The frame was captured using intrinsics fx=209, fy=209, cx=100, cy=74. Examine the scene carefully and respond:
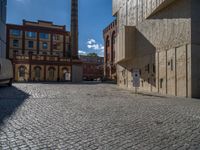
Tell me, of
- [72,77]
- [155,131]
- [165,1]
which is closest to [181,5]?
[165,1]

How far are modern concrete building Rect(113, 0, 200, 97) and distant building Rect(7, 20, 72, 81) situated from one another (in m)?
25.6

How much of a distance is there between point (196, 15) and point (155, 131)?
421 inches

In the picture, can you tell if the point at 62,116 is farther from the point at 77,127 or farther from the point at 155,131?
the point at 155,131

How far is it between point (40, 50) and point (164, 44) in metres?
49.8

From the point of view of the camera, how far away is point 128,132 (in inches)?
201

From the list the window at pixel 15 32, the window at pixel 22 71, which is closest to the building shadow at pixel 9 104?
the window at pixel 22 71

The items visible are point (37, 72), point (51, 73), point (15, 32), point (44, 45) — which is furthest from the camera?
point (44, 45)

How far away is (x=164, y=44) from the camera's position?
15.8 metres

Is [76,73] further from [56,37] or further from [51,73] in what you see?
[56,37]

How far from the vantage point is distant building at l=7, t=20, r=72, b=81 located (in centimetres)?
4341

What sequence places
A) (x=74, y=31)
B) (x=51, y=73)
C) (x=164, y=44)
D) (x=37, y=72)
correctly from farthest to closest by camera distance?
1. (x=74, y=31)
2. (x=51, y=73)
3. (x=37, y=72)
4. (x=164, y=44)

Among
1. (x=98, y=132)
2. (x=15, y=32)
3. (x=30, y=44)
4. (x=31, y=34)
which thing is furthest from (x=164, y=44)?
(x=15, y=32)

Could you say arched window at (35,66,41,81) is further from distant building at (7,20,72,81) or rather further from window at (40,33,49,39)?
window at (40,33,49,39)

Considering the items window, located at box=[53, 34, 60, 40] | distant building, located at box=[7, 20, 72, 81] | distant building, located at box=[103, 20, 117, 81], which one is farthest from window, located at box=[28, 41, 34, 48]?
distant building, located at box=[103, 20, 117, 81]
